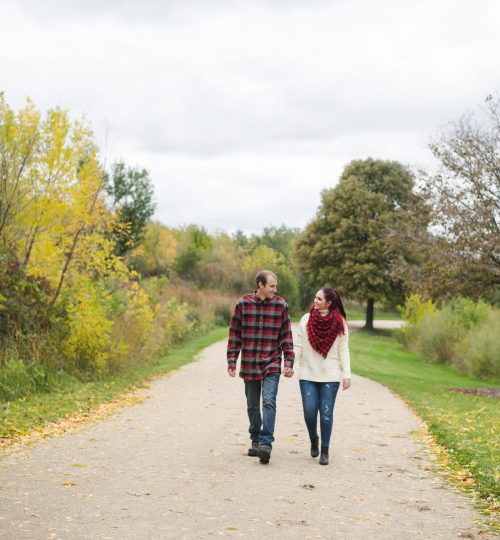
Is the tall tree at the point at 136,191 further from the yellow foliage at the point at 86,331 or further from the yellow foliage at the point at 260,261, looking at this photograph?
the yellow foliage at the point at 86,331

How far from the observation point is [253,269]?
54.1 metres

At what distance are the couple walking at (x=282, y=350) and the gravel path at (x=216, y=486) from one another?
600mm

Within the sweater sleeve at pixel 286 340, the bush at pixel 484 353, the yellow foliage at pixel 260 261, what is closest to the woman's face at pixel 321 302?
the sweater sleeve at pixel 286 340

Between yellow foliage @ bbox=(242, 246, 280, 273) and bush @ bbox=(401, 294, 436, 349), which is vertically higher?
yellow foliage @ bbox=(242, 246, 280, 273)

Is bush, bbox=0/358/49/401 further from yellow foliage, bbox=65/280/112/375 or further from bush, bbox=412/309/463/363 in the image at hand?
bush, bbox=412/309/463/363

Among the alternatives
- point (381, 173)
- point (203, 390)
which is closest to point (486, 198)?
point (203, 390)

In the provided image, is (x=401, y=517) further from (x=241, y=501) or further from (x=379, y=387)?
(x=379, y=387)

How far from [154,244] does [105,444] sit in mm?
50886

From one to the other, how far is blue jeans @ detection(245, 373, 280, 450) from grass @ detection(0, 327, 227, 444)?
3.01 m

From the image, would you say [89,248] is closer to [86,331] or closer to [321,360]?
[86,331]

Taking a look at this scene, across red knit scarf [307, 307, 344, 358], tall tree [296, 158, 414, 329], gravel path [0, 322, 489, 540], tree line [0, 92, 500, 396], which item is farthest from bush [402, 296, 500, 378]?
red knit scarf [307, 307, 344, 358]

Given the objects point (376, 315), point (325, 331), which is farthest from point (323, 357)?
point (376, 315)

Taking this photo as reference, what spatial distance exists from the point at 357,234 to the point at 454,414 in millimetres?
33058

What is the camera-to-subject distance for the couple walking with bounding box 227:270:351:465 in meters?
7.98
